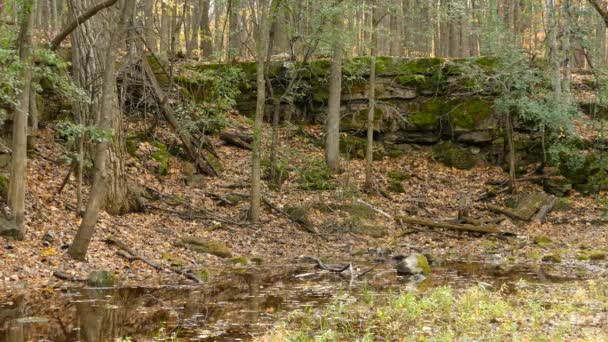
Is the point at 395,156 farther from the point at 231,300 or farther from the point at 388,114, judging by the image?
the point at 231,300

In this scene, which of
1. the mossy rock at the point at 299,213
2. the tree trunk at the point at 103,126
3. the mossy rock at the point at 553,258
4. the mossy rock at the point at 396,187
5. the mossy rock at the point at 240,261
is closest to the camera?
the tree trunk at the point at 103,126

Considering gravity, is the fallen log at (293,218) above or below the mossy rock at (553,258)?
above

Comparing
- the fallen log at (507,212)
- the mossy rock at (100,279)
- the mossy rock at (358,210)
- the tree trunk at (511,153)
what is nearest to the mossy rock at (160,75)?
the mossy rock at (358,210)

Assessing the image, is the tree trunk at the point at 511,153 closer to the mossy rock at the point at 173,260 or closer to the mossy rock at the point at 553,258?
the mossy rock at the point at 553,258

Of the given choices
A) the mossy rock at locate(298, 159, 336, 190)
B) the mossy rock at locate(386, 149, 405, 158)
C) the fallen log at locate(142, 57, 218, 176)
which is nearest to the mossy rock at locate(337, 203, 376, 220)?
the mossy rock at locate(298, 159, 336, 190)

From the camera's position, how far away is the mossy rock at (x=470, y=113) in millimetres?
22875

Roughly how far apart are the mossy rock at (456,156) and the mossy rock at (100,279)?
15777mm

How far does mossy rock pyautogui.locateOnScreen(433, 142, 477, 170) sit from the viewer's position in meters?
23.0

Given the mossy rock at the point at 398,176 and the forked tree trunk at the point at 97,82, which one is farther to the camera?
the mossy rock at the point at 398,176

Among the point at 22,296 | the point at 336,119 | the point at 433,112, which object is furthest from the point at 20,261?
the point at 433,112

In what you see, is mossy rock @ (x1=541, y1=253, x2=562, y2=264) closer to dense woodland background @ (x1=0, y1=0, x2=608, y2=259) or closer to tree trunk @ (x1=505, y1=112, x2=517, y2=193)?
dense woodland background @ (x1=0, y1=0, x2=608, y2=259)

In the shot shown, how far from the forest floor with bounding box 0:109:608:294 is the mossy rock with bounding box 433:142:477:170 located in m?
0.35

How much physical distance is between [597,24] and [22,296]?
2238 cm

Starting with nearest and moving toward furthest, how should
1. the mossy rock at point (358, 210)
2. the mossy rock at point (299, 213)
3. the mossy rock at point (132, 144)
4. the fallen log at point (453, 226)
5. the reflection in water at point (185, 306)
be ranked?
the reflection in water at point (185, 306)
the mossy rock at point (299, 213)
the fallen log at point (453, 226)
the mossy rock at point (132, 144)
the mossy rock at point (358, 210)
